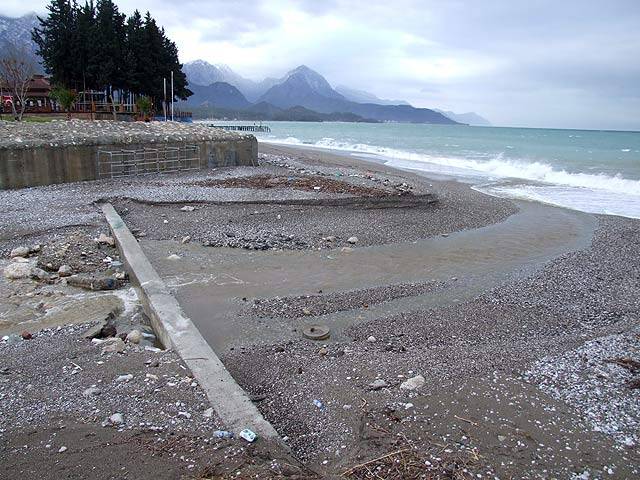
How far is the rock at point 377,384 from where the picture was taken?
5504mm

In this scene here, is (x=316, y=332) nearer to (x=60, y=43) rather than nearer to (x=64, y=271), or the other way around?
(x=64, y=271)

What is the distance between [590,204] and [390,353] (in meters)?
18.9

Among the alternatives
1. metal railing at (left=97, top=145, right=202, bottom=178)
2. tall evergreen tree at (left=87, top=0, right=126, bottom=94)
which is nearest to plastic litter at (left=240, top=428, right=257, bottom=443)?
metal railing at (left=97, top=145, right=202, bottom=178)

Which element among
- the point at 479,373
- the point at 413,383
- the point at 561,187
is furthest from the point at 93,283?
the point at 561,187

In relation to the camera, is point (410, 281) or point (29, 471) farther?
point (410, 281)

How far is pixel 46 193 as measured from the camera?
665 inches

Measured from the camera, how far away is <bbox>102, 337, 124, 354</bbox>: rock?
592 cm

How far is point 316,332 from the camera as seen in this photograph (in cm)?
744

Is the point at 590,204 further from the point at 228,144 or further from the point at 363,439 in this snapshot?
the point at 363,439

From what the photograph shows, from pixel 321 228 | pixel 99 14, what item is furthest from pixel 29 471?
pixel 99 14

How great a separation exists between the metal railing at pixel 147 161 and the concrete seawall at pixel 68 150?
196mm

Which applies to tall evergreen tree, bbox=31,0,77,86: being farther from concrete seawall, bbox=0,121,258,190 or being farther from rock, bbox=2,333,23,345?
rock, bbox=2,333,23,345

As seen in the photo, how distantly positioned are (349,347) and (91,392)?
11.4ft

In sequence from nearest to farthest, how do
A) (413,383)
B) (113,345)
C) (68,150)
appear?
(413,383), (113,345), (68,150)
